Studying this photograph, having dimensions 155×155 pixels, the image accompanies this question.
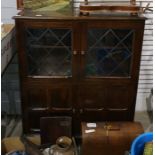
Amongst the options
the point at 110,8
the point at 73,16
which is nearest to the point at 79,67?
the point at 73,16

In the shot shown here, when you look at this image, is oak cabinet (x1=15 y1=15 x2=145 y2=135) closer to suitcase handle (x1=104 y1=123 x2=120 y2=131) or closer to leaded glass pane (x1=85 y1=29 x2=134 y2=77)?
leaded glass pane (x1=85 y1=29 x2=134 y2=77)

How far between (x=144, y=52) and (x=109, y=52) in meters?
0.73

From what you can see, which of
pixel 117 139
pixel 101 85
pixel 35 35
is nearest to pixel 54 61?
pixel 35 35

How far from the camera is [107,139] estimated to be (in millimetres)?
2328

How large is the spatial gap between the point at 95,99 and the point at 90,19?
0.76 metres

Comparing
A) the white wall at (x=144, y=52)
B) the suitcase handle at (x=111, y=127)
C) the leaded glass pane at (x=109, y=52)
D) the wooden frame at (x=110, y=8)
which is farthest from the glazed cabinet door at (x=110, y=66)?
the white wall at (x=144, y=52)

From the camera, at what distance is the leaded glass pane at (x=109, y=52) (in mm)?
2422

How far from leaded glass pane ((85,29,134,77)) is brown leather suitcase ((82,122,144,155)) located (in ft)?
1.68

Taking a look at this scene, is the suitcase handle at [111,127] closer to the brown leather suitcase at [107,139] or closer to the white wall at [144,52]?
the brown leather suitcase at [107,139]

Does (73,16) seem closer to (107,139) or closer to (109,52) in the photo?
(109,52)

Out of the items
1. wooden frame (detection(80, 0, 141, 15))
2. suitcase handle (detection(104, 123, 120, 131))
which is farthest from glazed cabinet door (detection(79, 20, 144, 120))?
suitcase handle (detection(104, 123, 120, 131))

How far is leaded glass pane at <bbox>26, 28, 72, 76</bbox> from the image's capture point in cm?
241

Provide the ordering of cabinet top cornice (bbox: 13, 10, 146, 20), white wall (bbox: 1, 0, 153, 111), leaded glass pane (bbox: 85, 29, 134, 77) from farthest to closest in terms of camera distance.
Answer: white wall (bbox: 1, 0, 153, 111) < leaded glass pane (bbox: 85, 29, 134, 77) < cabinet top cornice (bbox: 13, 10, 146, 20)

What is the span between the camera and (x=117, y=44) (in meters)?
2.47
